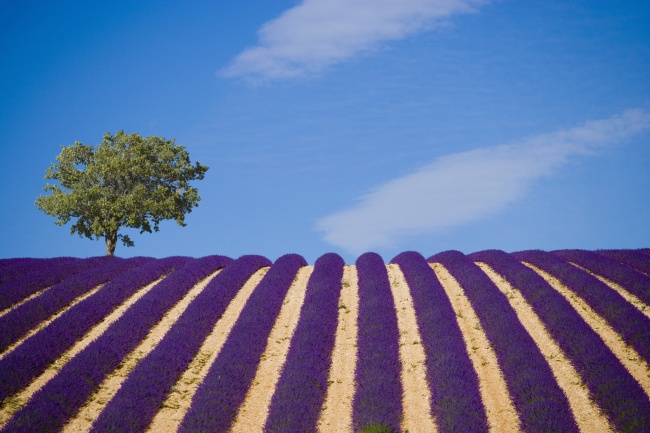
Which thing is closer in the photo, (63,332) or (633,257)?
(63,332)

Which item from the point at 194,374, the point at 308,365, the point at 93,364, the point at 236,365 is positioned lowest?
the point at 93,364

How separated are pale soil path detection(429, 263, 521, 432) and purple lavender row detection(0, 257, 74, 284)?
669 inches

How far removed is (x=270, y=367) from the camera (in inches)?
605

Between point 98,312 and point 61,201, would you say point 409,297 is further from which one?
point 61,201

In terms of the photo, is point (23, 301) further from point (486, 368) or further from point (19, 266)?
point (486, 368)

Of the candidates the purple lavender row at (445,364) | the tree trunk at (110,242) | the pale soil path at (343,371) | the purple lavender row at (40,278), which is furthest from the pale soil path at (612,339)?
the tree trunk at (110,242)

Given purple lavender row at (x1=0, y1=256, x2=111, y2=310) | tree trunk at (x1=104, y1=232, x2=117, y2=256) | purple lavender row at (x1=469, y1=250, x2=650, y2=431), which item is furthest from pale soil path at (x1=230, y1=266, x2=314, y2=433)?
tree trunk at (x1=104, y1=232, x2=117, y2=256)

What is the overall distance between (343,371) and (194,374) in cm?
412

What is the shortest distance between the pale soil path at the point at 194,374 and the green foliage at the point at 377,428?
4.39 metres

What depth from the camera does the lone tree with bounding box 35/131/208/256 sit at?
34312 millimetres

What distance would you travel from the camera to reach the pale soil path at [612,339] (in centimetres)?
1449

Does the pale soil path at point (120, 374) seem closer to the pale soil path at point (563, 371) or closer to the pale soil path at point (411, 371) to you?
the pale soil path at point (411, 371)

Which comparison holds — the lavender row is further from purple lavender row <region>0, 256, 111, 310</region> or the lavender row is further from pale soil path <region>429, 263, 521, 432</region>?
purple lavender row <region>0, 256, 111, 310</region>

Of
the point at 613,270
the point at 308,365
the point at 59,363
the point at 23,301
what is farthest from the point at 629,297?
the point at 23,301
